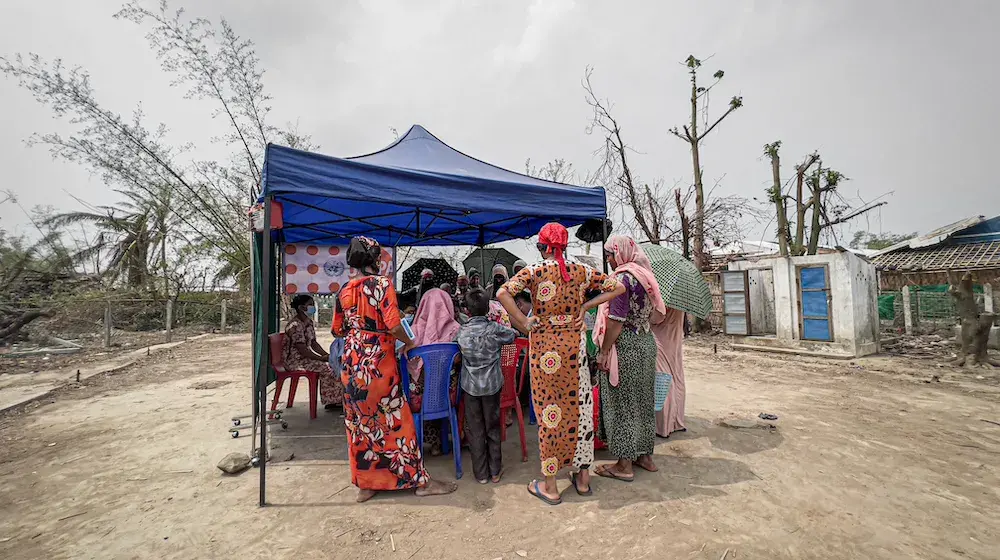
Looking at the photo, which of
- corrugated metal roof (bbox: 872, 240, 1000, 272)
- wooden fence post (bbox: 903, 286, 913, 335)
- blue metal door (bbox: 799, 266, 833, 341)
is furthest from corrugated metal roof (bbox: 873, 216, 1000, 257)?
blue metal door (bbox: 799, 266, 833, 341)

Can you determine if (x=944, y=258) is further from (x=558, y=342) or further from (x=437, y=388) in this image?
(x=437, y=388)

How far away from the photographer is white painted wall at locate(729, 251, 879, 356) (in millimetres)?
7879

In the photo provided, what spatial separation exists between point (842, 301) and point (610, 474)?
7.82 metres

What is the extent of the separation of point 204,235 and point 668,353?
15270mm

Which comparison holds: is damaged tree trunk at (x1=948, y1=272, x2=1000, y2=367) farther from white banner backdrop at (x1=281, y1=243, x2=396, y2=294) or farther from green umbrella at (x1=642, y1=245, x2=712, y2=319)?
white banner backdrop at (x1=281, y1=243, x2=396, y2=294)

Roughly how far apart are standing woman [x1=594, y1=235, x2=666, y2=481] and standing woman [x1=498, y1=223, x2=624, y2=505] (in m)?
0.23

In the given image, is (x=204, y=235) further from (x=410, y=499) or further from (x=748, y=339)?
(x=748, y=339)

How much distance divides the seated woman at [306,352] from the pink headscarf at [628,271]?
2706 millimetres

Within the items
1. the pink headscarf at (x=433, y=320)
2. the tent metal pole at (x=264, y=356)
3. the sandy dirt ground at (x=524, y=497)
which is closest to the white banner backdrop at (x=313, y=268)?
the sandy dirt ground at (x=524, y=497)

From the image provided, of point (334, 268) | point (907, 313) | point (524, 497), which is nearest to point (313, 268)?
point (334, 268)

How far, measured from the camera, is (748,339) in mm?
9500

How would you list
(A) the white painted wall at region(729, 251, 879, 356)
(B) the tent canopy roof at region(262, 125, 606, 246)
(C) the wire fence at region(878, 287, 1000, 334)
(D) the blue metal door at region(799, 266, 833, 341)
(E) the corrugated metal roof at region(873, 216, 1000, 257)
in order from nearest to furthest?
1. (B) the tent canopy roof at region(262, 125, 606, 246)
2. (A) the white painted wall at region(729, 251, 879, 356)
3. (D) the blue metal door at region(799, 266, 833, 341)
4. (C) the wire fence at region(878, 287, 1000, 334)
5. (E) the corrugated metal roof at region(873, 216, 1000, 257)

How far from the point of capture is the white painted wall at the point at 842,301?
7879mm

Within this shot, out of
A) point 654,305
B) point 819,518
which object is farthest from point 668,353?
point 819,518
